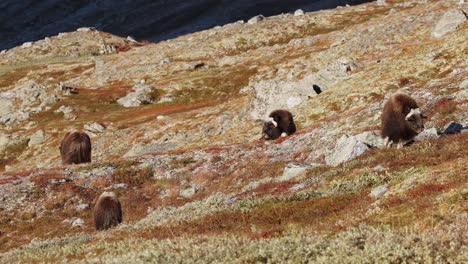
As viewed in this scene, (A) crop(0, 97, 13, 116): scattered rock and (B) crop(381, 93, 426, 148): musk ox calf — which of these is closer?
(B) crop(381, 93, 426, 148): musk ox calf

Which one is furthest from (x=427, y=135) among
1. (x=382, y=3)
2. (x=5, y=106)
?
(x=382, y=3)

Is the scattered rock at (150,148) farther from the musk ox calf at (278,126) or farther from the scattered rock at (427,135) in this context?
the scattered rock at (427,135)

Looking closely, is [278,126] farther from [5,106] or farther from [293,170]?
[5,106]

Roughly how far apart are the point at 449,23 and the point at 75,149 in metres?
56.6

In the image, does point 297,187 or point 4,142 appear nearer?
point 297,187

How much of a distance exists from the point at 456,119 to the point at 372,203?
1715cm

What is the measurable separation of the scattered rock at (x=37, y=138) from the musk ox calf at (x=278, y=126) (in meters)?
56.0

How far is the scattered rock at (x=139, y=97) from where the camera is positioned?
4045 inches

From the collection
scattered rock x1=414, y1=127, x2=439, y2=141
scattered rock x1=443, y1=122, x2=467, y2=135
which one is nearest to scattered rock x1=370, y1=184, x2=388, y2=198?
scattered rock x1=414, y1=127, x2=439, y2=141

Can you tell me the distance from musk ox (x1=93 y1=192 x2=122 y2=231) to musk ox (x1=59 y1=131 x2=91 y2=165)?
1866 cm

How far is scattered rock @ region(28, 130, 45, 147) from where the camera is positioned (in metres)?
85.7

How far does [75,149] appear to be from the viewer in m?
42.5

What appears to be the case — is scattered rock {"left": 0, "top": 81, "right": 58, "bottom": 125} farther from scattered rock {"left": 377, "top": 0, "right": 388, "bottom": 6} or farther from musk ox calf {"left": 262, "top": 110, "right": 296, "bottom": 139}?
scattered rock {"left": 377, "top": 0, "right": 388, "bottom": 6}

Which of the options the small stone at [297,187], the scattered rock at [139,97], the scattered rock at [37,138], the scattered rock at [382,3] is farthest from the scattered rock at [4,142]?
the scattered rock at [382,3]
